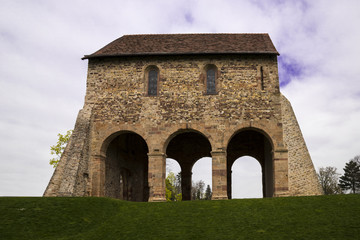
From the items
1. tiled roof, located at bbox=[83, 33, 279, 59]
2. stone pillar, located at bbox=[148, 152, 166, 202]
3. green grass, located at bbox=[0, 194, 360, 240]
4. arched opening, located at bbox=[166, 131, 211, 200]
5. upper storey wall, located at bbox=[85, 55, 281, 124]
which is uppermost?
tiled roof, located at bbox=[83, 33, 279, 59]

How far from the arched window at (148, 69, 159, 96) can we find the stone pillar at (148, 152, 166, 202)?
320 centimetres

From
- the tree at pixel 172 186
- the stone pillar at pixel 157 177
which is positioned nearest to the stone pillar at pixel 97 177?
the stone pillar at pixel 157 177

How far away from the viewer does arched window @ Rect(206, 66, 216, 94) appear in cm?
1958

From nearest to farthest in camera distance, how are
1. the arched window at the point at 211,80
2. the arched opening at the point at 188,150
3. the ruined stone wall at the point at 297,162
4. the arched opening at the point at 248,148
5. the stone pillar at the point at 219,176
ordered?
the ruined stone wall at the point at 297,162, the stone pillar at the point at 219,176, the arched window at the point at 211,80, the arched opening at the point at 248,148, the arched opening at the point at 188,150

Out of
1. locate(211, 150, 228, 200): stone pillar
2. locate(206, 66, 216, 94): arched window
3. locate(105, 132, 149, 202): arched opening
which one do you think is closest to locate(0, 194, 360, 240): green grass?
locate(211, 150, 228, 200): stone pillar

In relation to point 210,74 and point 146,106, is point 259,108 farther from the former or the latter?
point 146,106

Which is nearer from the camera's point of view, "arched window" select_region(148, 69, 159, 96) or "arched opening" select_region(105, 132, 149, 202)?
"arched window" select_region(148, 69, 159, 96)

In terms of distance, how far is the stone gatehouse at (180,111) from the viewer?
59.8 ft

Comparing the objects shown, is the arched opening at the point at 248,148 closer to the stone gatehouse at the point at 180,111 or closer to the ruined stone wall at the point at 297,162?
the stone gatehouse at the point at 180,111

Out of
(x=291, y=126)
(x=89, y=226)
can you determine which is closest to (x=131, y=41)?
(x=291, y=126)

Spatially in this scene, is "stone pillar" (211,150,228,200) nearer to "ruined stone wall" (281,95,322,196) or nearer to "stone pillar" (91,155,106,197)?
"ruined stone wall" (281,95,322,196)

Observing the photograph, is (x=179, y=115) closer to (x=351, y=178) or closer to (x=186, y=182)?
(x=186, y=182)

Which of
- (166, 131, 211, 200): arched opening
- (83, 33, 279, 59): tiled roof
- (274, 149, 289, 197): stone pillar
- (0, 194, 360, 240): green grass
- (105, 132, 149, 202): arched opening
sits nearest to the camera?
(0, 194, 360, 240): green grass

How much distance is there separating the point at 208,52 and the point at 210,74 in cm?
113
